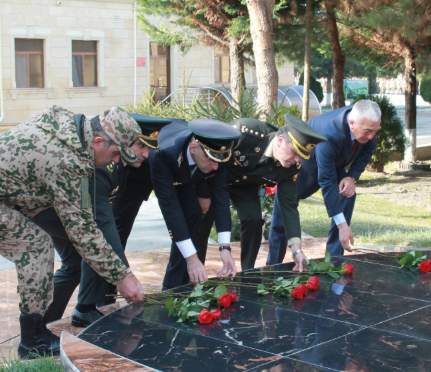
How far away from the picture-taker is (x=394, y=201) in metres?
10.2

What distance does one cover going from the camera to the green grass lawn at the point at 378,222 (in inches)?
245

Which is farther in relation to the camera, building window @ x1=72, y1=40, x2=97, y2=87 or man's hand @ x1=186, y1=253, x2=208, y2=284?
building window @ x1=72, y1=40, x2=97, y2=87

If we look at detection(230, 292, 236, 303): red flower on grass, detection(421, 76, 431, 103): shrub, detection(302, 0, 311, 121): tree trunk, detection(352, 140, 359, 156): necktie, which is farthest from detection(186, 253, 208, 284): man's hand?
detection(421, 76, 431, 103): shrub

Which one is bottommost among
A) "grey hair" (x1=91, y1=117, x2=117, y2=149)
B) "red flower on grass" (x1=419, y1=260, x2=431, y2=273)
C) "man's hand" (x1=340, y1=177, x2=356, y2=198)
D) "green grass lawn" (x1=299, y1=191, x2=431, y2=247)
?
"green grass lawn" (x1=299, y1=191, x2=431, y2=247)

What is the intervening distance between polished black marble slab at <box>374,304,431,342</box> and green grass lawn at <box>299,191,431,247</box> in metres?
3.28

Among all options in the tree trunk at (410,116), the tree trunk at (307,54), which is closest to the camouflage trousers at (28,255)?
the tree trunk at (307,54)

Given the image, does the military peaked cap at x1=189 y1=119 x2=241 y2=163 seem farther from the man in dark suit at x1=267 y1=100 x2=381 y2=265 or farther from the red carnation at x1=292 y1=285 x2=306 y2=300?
the man in dark suit at x1=267 y1=100 x2=381 y2=265

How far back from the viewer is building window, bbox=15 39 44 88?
58.7 ft

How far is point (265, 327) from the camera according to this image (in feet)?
8.34

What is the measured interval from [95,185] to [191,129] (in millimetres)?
694

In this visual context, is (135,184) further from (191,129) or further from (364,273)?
(364,273)

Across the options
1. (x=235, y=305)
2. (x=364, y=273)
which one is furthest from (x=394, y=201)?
(x=235, y=305)

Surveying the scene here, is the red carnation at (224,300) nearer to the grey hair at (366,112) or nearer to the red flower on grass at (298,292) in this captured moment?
the red flower on grass at (298,292)

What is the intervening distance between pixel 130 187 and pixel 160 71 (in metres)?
18.3
